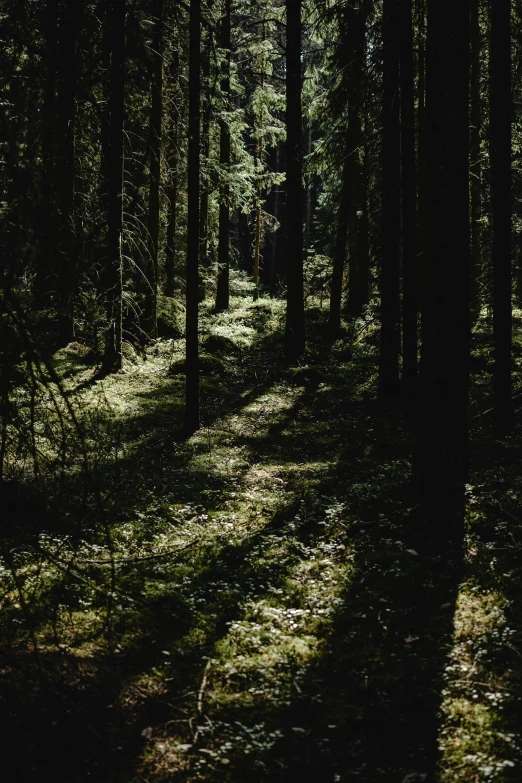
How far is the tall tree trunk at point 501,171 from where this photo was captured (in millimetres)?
11180

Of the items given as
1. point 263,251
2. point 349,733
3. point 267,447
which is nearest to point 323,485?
point 267,447

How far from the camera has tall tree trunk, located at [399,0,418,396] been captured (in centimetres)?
1293

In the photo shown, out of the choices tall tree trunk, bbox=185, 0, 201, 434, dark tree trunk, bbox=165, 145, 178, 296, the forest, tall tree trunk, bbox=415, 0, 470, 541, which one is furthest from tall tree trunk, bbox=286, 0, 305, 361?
tall tree trunk, bbox=415, 0, 470, 541

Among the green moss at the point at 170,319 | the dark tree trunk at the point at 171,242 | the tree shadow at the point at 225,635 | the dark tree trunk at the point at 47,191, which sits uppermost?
the dark tree trunk at the point at 171,242

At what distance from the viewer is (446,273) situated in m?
7.38

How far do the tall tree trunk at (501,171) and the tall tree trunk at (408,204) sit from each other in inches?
75.7

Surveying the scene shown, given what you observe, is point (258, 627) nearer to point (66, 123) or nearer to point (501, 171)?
point (66, 123)

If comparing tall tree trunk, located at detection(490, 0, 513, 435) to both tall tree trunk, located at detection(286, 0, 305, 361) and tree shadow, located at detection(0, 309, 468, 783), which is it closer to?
tree shadow, located at detection(0, 309, 468, 783)

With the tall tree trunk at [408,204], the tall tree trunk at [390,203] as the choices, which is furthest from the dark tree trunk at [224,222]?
the tall tree trunk at [408,204]

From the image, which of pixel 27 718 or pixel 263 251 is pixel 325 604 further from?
pixel 263 251

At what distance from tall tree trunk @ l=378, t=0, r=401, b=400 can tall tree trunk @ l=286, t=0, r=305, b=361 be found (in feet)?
14.8

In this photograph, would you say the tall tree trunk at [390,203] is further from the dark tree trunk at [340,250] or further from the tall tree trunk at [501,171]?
the dark tree trunk at [340,250]

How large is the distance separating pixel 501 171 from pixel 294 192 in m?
7.60

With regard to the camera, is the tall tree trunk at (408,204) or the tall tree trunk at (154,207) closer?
the tall tree trunk at (408,204)
